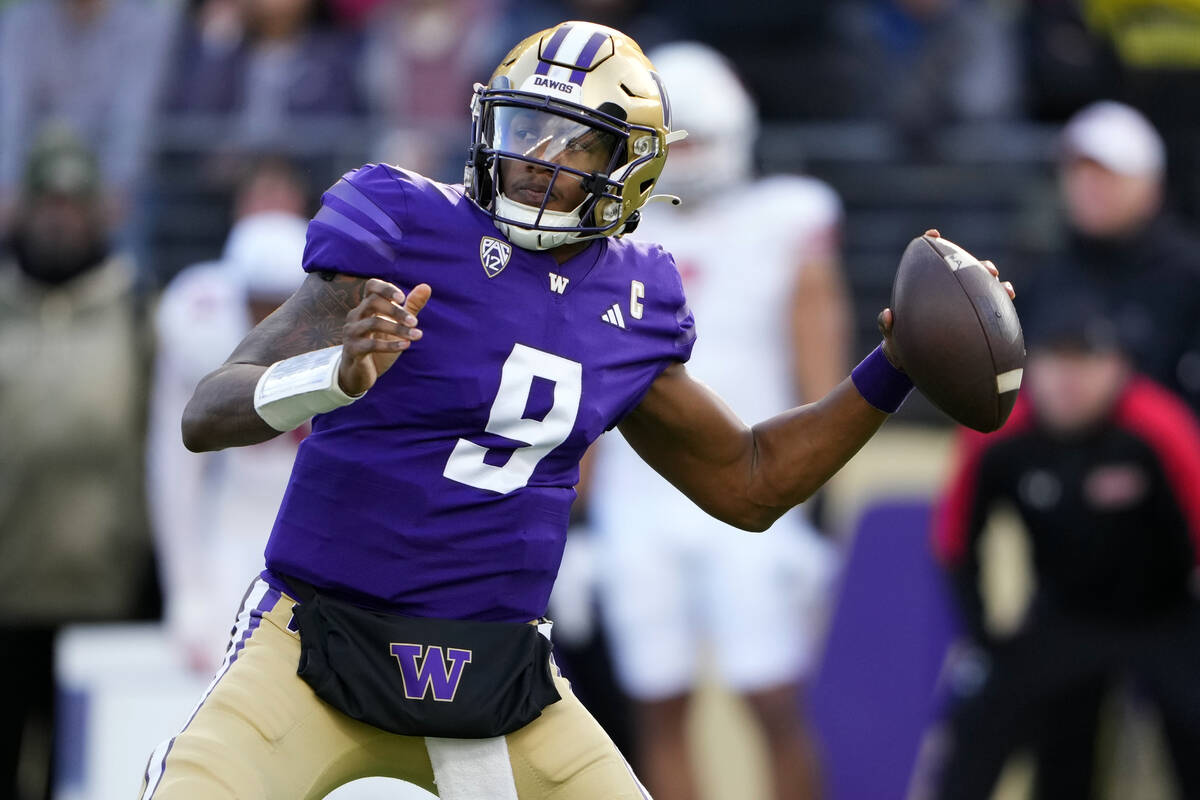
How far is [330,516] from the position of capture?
129 inches

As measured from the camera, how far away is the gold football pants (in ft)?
9.98

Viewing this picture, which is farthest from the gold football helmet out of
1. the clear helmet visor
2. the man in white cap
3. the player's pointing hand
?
the man in white cap

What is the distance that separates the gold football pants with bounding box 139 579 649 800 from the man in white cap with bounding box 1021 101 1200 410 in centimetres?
352

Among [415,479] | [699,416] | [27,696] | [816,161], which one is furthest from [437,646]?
[816,161]

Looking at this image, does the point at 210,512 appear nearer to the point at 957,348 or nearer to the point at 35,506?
the point at 35,506

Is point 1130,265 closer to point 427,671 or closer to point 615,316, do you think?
point 615,316

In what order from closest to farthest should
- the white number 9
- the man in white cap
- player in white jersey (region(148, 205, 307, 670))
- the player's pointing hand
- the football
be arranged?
the player's pointing hand → the white number 9 → the football → player in white jersey (region(148, 205, 307, 670)) → the man in white cap

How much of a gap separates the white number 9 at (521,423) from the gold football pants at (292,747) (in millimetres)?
349

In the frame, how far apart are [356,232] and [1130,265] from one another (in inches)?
154

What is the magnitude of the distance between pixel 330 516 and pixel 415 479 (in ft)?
0.49

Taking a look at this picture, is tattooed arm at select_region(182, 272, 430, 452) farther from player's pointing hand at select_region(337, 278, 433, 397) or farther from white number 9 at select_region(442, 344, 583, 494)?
white number 9 at select_region(442, 344, 583, 494)

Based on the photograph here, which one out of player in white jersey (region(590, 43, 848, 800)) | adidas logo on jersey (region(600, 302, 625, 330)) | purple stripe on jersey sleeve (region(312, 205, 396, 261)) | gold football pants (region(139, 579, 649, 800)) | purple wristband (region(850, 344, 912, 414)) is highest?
purple stripe on jersey sleeve (region(312, 205, 396, 261))

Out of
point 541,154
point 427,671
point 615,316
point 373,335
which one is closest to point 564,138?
point 541,154

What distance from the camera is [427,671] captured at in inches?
127
